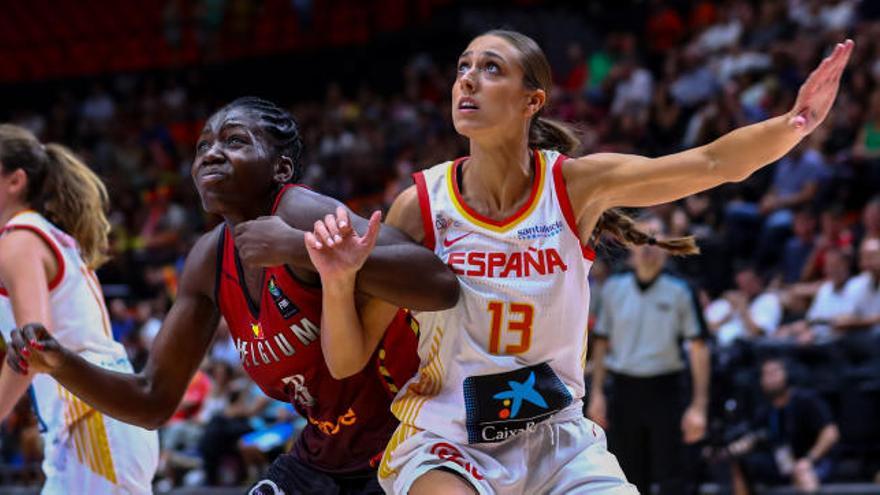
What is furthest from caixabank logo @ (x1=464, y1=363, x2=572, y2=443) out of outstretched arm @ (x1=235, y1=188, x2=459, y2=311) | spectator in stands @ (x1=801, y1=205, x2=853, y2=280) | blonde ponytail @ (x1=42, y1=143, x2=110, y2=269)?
spectator in stands @ (x1=801, y1=205, x2=853, y2=280)

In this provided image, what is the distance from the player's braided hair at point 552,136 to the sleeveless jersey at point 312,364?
26.6 inches

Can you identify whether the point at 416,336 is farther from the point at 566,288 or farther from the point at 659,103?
the point at 659,103

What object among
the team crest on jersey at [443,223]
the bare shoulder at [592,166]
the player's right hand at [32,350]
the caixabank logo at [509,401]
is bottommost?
the caixabank logo at [509,401]

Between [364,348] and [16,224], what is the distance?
1541 millimetres

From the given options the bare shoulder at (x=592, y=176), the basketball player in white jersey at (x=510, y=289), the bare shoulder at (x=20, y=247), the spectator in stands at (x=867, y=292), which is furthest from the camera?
the spectator in stands at (x=867, y=292)

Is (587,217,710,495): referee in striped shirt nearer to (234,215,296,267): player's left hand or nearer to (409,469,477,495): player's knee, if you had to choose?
(409,469,477,495): player's knee

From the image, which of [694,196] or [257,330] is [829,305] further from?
[257,330]

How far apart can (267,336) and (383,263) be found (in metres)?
0.49

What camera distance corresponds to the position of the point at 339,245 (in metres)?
3.04

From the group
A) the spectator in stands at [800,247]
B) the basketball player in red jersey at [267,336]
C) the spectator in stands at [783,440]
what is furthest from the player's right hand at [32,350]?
the spectator in stands at [800,247]

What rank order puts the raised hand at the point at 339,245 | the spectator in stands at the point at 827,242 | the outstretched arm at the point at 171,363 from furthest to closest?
1. the spectator in stands at the point at 827,242
2. the outstretched arm at the point at 171,363
3. the raised hand at the point at 339,245

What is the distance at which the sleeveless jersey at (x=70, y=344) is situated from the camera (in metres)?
A: 4.20

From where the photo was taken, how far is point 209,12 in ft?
62.3

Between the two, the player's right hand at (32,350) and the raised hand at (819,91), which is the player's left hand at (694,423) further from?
the player's right hand at (32,350)
